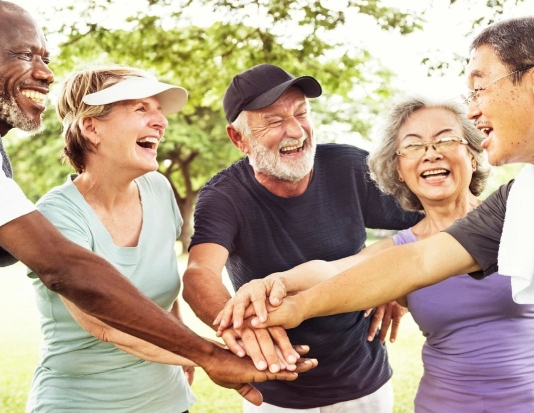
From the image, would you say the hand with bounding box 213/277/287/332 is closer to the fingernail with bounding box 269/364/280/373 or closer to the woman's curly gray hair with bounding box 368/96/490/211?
the fingernail with bounding box 269/364/280/373

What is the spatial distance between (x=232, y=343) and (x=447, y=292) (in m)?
0.96

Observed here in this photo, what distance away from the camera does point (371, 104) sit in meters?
26.3

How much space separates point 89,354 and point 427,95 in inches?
78.3

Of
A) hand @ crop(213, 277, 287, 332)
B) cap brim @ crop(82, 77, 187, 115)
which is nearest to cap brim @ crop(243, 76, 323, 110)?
cap brim @ crop(82, 77, 187, 115)

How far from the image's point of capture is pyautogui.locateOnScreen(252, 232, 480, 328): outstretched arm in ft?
8.77

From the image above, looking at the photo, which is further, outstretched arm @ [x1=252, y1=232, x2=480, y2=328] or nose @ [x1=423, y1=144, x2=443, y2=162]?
nose @ [x1=423, y1=144, x2=443, y2=162]

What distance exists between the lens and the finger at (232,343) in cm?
286

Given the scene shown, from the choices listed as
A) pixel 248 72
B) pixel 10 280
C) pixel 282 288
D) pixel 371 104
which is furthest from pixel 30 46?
pixel 371 104

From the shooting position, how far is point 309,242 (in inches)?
136

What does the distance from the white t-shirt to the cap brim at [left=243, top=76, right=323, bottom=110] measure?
1576 mm

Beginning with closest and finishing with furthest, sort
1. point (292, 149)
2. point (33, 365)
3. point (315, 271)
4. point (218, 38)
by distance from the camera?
point (315, 271), point (292, 149), point (218, 38), point (33, 365)

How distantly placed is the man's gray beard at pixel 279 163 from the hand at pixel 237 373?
3.28 ft

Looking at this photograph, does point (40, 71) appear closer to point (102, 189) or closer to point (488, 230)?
point (102, 189)

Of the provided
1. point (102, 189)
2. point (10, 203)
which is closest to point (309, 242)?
point (102, 189)
